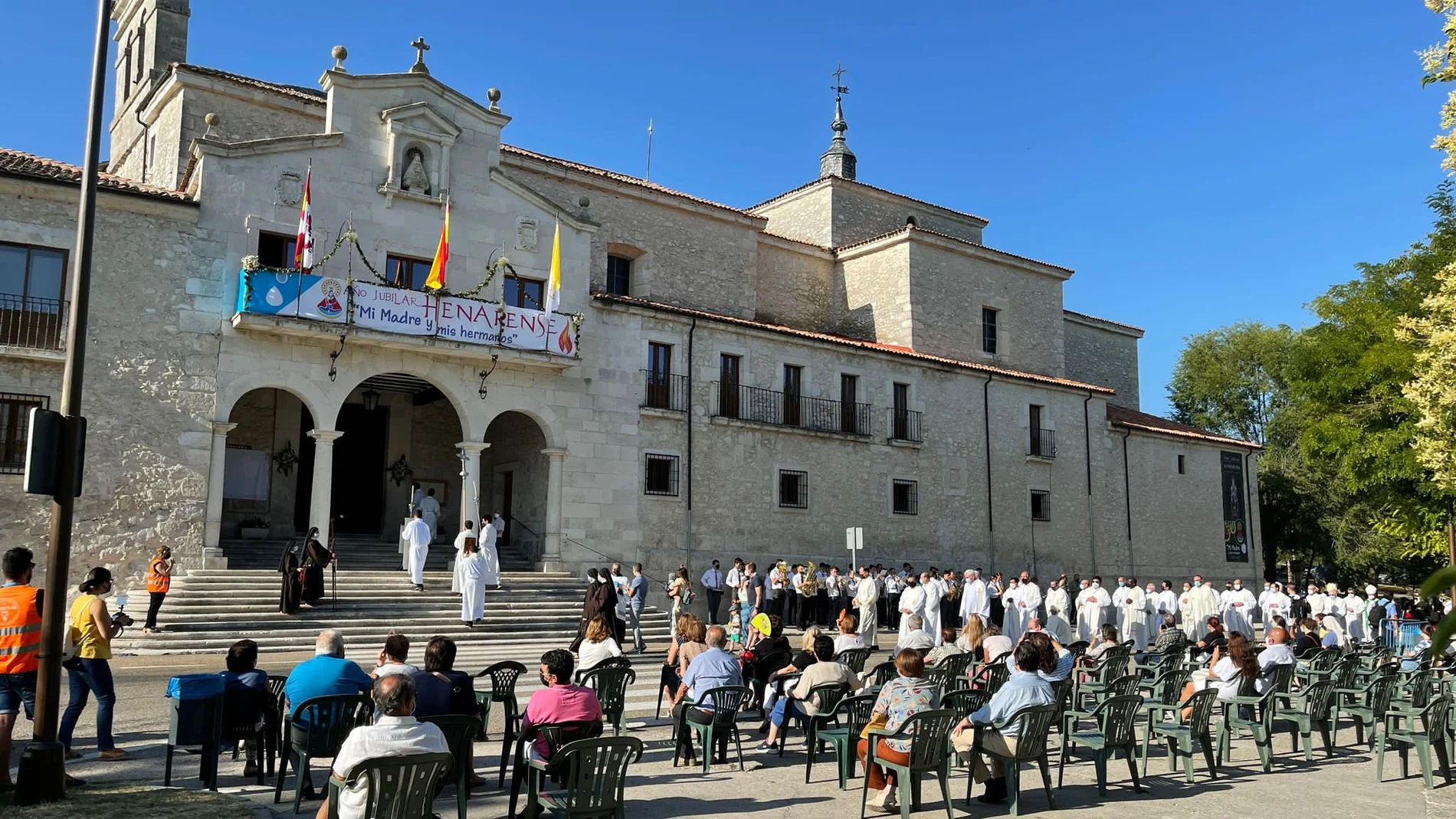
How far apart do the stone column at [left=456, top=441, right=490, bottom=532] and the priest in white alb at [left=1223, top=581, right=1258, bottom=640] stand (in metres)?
17.0

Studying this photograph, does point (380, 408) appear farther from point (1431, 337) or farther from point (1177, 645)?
point (1431, 337)

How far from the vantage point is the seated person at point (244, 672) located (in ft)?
26.8

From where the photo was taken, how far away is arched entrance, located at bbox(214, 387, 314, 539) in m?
22.3

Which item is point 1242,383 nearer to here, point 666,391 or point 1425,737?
point 666,391

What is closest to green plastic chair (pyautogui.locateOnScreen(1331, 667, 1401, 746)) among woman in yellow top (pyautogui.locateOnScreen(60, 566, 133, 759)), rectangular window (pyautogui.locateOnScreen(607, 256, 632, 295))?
woman in yellow top (pyautogui.locateOnScreen(60, 566, 133, 759))

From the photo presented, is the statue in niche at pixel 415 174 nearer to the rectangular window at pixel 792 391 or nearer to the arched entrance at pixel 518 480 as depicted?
the arched entrance at pixel 518 480

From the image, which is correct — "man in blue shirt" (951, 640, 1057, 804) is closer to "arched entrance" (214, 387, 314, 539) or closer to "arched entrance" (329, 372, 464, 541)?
"arched entrance" (214, 387, 314, 539)

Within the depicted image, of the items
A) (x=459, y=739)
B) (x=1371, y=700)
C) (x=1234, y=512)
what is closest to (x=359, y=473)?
(x=459, y=739)

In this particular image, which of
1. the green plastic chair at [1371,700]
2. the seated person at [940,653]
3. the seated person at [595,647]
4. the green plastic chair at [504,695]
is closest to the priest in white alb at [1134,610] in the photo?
the green plastic chair at [1371,700]

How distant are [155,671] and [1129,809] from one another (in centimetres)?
1234

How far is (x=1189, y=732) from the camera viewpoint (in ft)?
30.7

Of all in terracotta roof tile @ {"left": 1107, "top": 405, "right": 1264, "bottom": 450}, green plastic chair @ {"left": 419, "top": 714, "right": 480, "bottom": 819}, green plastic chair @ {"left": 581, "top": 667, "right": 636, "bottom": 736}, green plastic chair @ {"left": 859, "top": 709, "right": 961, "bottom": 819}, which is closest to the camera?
green plastic chair @ {"left": 419, "top": 714, "right": 480, "bottom": 819}

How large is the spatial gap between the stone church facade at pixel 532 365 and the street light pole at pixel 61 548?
11.9 metres

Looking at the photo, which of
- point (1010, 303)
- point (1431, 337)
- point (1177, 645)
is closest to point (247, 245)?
point (1177, 645)
